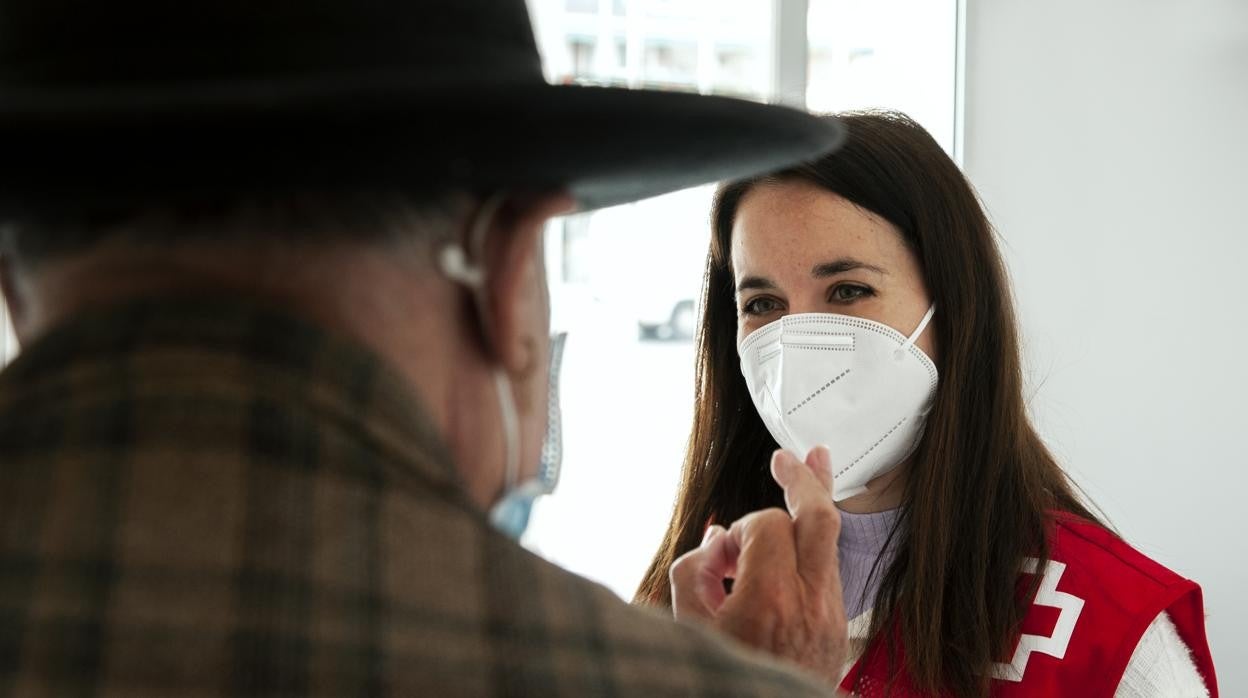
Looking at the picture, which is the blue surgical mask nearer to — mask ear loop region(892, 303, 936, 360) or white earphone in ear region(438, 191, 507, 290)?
white earphone in ear region(438, 191, 507, 290)

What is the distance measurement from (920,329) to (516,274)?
4.02 ft

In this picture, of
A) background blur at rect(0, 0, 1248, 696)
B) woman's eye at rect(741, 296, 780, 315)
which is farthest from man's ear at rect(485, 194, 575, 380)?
background blur at rect(0, 0, 1248, 696)

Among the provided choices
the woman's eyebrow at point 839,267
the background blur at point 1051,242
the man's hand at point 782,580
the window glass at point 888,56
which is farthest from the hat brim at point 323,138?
the window glass at point 888,56

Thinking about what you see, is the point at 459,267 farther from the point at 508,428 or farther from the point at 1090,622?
the point at 1090,622

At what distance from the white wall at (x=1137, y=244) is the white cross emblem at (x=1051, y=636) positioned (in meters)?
2.24

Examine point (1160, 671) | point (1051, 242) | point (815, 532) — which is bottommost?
point (1160, 671)

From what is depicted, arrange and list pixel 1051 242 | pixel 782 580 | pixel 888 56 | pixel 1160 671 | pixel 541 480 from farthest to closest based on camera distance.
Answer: pixel 888 56, pixel 1051 242, pixel 1160 671, pixel 782 580, pixel 541 480

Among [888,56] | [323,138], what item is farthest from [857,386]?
[888,56]

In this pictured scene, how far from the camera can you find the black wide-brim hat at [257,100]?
1.97ft

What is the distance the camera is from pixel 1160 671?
1.54 metres

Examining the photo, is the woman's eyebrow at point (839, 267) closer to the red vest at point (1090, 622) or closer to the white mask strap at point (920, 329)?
the white mask strap at point (920, 329)

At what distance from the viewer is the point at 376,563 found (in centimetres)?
59

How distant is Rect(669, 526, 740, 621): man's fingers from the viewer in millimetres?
1165

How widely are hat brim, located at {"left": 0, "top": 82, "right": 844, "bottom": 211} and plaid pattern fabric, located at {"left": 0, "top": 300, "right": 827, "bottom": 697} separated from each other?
8 centimetres
